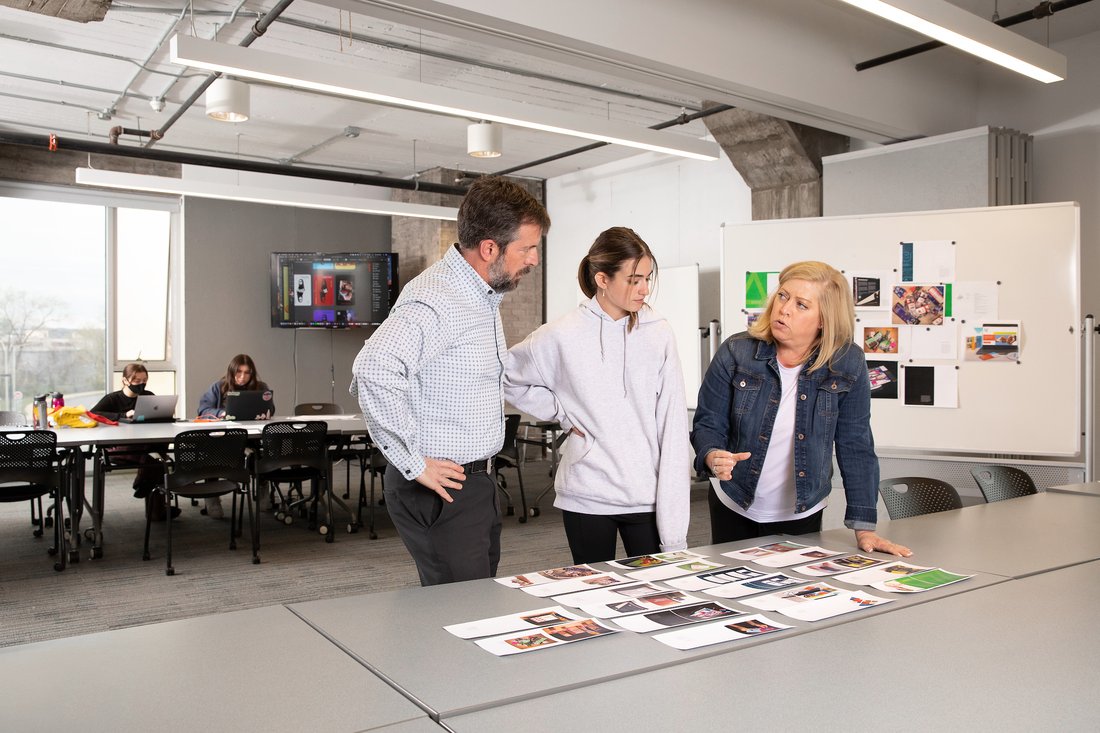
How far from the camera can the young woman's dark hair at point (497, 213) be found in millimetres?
2143

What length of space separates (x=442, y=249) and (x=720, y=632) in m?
8.81

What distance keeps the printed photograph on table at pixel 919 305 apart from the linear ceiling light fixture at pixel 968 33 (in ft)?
4.36

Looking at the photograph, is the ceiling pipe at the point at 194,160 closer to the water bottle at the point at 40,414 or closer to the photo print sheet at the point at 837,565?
the water bottle at the point at 40,414

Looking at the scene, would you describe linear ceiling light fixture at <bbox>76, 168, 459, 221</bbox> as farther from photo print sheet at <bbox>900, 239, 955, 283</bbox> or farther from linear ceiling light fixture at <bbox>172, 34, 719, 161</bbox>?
photo print sheet at <bbox>900, 239, 955, 283</bbox>

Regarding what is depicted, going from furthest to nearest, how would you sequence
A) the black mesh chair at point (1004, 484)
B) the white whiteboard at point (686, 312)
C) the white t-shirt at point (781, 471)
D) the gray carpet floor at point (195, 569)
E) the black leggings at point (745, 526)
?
the white whiteboard at point (686, 312), the gray carpet floor at point (195, 569), the black mesh chair at point (1004, 484), the black leggings at point (745, 526), the white t-shirt at point (781, 471)

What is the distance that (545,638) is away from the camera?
1.59 metres

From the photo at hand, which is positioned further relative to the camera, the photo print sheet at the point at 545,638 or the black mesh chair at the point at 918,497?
the black mesh chair at the point at 918,497

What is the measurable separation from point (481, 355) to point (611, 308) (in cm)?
50

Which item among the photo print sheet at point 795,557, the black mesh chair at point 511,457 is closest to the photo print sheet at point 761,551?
the photo print sheet at point 795,557

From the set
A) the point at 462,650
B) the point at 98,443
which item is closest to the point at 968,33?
the point at 462,650

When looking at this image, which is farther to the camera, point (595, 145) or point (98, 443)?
point (595, 145)

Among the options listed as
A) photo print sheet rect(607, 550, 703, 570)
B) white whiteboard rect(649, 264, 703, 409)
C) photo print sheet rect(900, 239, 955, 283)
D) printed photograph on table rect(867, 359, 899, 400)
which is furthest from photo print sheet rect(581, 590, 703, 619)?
white whiteboard rect(649, 264, 703, 409)

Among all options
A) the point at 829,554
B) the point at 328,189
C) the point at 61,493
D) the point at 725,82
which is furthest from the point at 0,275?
the point at 829,554

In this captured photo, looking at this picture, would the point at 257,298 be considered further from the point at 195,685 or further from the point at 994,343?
the point at 195,685
